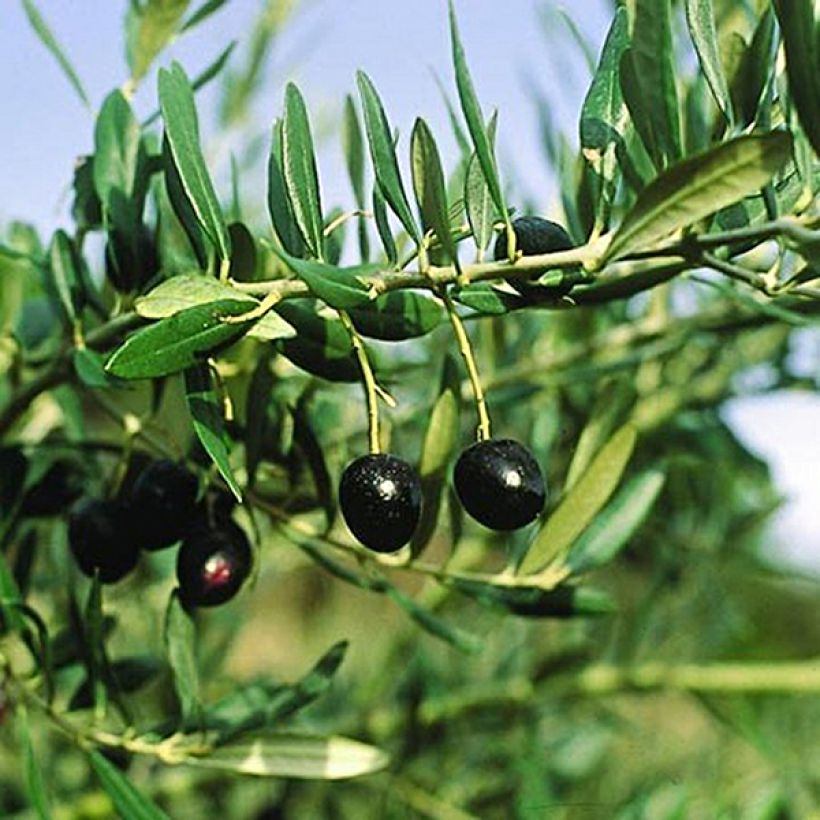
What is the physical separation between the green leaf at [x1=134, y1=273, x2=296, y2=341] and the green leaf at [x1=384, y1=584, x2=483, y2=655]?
0.32 meters

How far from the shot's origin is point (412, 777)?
143 centimetres

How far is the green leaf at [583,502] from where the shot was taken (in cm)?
98

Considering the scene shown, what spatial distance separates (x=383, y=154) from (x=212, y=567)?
0.31m

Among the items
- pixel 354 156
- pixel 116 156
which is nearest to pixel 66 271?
pixel 116 156

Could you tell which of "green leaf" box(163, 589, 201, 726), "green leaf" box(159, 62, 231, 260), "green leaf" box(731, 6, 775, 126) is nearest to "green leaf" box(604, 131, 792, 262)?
"green leaf" box(731, 6, 775, 126)

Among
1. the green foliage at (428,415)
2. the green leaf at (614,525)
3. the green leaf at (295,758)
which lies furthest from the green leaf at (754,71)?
the green leaf at (295,758)

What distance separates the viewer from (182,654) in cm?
95

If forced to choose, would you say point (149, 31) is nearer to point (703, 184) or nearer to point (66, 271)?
point (66, 271)

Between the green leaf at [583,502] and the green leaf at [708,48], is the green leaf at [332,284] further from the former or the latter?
the green leaf at [583,502]

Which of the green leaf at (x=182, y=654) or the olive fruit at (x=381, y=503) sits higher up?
the olive fruit at (x=381, y=503)

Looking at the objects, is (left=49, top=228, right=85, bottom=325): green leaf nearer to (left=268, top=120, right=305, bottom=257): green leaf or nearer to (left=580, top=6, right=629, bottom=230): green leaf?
(left=268, top=120, right=305, bottom=257): green leaf

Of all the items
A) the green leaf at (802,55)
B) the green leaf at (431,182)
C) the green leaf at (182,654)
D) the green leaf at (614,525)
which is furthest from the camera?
the green leaf at (614,525)

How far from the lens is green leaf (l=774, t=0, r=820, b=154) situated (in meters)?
0.59

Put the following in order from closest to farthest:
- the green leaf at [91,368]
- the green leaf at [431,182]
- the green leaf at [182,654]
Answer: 1. the green leaf at [431,182]
2. the green leaf at [91,368]
3. the green leaf at [182,654]
